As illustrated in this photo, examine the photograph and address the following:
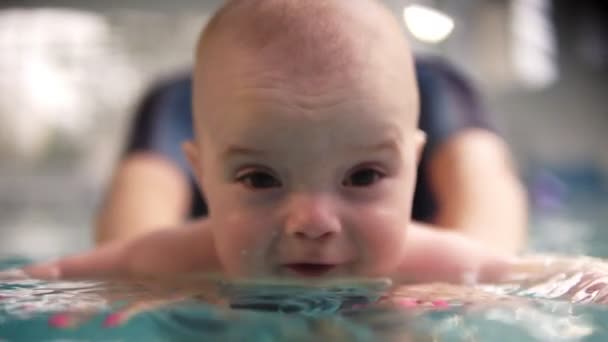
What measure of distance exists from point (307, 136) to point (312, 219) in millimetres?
62

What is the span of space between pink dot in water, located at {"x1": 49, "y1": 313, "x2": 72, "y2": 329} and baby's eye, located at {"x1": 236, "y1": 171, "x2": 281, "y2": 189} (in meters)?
0.17

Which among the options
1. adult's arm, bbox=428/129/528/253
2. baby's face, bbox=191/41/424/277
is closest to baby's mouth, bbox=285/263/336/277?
baby's face, bbox=191/41/424/277

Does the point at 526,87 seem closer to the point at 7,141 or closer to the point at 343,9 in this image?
the point at 7,141

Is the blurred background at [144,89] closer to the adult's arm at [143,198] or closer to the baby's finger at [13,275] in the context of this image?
the adult's arm at [143,198]

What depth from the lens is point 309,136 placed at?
1.97ft

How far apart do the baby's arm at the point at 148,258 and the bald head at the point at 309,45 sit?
175 mm

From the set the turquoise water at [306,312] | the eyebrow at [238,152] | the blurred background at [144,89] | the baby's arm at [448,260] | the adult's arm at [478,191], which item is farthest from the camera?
the blurred background at [144,89]

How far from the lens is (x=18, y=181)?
80.4 inches

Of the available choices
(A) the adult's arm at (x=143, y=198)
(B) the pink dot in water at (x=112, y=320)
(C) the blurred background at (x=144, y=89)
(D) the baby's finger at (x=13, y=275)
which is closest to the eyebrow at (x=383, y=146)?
(B) the pink dot in water at (x=112, y=320)

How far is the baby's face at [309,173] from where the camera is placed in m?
0.60

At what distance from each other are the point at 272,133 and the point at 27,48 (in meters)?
1.55

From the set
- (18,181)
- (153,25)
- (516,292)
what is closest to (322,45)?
(516,292)

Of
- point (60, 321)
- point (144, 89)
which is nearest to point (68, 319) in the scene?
point (60, 321)

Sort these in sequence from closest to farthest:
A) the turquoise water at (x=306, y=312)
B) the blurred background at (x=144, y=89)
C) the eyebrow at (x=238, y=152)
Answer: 1. the turquoise water at (x=306, y=312)
2. the eyebrow at (x=238, y=152)
3. the blurred background at (x=144, y=89)
